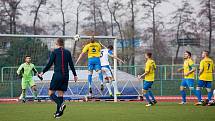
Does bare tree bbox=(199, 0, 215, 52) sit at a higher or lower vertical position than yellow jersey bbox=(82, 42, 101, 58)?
higher

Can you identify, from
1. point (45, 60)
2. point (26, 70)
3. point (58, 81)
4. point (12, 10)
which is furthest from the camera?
point (12, 10)

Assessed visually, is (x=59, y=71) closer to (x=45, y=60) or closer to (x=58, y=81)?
(x=58, y=81)

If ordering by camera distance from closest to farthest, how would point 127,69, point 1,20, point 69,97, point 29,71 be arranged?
1. point 29,71
2. point 69,97
3. point 127,69
4. point 1,20

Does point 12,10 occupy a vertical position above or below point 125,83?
above

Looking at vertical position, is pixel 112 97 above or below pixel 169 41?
below

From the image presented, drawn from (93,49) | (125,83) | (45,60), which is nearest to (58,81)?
(93,49)

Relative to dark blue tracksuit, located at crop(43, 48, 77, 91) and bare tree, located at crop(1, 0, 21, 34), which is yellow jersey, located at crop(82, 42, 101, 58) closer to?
dark blue tracksuit, located at crop(43, 48, 77, 91)

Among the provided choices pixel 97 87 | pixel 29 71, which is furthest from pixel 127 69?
pixel 29 71

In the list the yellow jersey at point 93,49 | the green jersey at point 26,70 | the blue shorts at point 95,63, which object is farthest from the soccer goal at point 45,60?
the blue shorts at point 95,63

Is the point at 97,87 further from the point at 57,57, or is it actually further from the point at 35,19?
the point at 35,19

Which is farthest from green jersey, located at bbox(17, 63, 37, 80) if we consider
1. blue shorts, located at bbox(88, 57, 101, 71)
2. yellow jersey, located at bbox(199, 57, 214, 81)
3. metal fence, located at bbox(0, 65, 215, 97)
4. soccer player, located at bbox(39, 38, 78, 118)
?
soccer player, located at bbox(39, 38, 78, 118)

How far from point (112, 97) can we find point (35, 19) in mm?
20641

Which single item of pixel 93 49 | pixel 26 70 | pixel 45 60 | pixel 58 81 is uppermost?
pixel 93 49

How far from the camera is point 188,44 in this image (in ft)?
150
